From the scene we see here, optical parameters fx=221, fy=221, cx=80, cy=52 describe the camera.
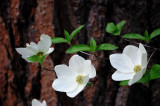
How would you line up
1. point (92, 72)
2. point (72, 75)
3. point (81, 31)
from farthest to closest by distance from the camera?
point (81, 31), point (72, 75), point (92, 72)

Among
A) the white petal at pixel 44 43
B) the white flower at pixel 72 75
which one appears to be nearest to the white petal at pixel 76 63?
the white flower at pixel 72 75

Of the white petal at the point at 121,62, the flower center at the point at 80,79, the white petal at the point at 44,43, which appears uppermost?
the white petal at the point at 44,43

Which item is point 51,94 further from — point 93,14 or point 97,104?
point 93,14

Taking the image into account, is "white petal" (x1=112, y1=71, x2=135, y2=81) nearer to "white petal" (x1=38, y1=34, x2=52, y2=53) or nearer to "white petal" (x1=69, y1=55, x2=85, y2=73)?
"white petal" (x1=69, y1=55, x2=85, y2=73)

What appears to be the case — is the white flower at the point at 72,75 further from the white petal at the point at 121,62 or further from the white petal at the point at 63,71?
the white petal at the point at 121,62

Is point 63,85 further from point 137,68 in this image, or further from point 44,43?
point 137,68

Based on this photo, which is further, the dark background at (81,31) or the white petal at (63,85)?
the dark background at (81,31)

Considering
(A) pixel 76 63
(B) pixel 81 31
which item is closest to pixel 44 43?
(A) pixel 76 63

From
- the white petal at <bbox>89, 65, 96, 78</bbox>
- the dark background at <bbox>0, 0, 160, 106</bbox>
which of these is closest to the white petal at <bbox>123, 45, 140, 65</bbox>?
the white petal at <bbox>89, 65, 96, 78</bbox>
